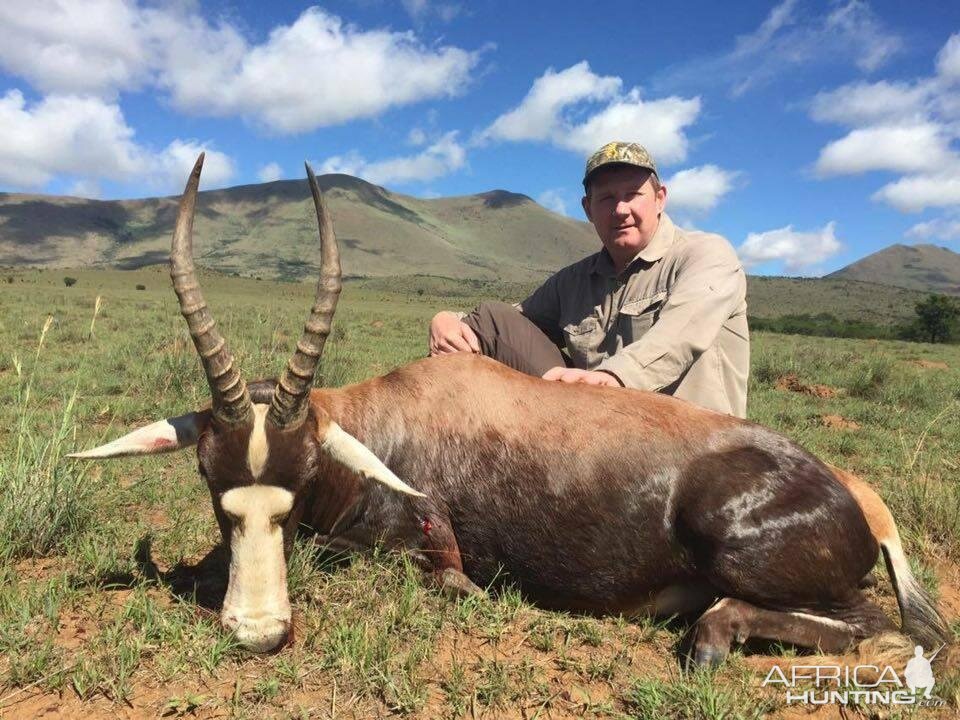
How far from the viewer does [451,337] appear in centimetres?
500

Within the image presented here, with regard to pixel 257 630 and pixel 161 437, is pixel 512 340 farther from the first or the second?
pixel 257 630

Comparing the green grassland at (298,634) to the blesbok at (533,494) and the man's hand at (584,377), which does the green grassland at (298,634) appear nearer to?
Result: the blesbok at (533,494)

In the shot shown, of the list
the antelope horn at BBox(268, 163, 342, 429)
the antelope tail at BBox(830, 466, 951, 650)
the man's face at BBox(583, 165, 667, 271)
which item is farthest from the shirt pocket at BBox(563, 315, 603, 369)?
the antelope horn at BBox(268, 163, 342, 429)

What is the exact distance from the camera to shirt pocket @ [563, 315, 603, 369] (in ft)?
17.3

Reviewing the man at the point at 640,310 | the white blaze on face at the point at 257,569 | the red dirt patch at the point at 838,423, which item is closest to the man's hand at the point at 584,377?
the man at the point at 640,310

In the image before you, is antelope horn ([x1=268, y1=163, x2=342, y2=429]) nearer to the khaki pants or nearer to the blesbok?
the blesbok

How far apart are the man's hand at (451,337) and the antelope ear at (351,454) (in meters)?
1.61

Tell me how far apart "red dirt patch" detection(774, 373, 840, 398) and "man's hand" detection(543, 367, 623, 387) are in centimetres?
954

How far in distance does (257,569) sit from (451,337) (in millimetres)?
2415

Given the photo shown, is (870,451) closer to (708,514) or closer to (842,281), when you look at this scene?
(708,514)

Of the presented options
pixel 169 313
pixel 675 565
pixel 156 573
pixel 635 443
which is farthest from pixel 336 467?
pixel 169 313

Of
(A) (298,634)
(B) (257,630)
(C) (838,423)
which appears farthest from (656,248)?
(C) (838,423)

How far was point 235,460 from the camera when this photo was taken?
121 inches

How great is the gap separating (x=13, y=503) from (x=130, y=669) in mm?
1621
